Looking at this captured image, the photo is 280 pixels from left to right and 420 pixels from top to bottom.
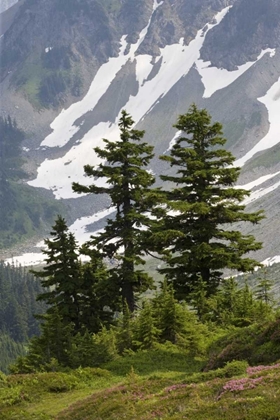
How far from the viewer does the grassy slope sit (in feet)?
41.6

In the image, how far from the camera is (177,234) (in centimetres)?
2952

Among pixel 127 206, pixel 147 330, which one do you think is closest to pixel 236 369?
pixel 147 330

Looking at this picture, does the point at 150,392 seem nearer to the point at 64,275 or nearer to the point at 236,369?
the point at 236,369

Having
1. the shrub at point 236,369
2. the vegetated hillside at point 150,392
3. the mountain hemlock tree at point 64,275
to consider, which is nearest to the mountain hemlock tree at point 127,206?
the mountain hemlock tree at point 64,275

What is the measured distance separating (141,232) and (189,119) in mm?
7523

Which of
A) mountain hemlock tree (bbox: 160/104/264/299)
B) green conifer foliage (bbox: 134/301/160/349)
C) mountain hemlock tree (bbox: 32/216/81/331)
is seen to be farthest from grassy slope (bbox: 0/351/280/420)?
mountain hemlock tree (bbox: 32/216/81/331)

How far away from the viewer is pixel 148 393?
17.3 metres

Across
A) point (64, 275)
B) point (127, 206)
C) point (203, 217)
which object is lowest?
point (64, 275)

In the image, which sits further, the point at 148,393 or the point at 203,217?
the point at 203,217

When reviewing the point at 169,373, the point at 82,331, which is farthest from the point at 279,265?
the point at 169,373

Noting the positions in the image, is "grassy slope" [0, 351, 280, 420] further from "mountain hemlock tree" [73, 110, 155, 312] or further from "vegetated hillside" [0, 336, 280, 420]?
"mountain hemlock tree" [73, 110, 155, 312]

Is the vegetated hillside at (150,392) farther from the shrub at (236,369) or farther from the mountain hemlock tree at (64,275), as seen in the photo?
the mountain hemlock tree at (64,275)

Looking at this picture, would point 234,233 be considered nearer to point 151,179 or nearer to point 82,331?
point 151,179

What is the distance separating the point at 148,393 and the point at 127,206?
17.6 metres
